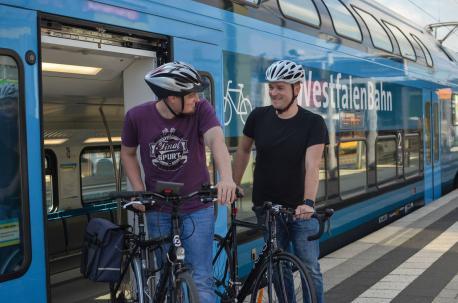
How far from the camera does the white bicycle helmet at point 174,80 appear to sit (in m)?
2.81

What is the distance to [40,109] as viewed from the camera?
300 centimetres

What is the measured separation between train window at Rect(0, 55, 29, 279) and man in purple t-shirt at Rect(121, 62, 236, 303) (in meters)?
0.55

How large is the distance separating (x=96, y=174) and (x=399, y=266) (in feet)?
12.5

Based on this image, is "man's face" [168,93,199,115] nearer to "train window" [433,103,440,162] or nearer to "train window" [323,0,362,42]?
"train window" [323,0,362,42]

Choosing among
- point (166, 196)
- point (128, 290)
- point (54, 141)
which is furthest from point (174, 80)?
point (54, 141)

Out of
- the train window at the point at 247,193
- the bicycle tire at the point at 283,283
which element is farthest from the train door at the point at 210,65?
the bicycle tire at the point at 283,283

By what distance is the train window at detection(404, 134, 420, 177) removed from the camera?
9.81m

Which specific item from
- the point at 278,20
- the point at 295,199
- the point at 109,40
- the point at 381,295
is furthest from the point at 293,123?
the point at 278,20

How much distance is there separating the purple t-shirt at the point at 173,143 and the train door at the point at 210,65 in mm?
1147

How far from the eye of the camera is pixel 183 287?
272cm

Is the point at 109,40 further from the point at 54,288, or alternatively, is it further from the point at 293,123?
the point at 54,288

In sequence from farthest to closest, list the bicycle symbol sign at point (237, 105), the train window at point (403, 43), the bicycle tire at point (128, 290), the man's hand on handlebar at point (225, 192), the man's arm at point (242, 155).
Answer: the train window at point (403, 43) → the bicycle symbol sign at point (237, 105) → the man's arm at point (242, 155) → the bicycle tire at point (128, 290) → the man's hand on handlebar at point (225, 192)

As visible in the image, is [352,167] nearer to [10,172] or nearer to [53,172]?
[53,172]

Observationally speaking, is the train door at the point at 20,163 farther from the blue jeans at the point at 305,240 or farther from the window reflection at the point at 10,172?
the blue jeans at the point at 305,240
